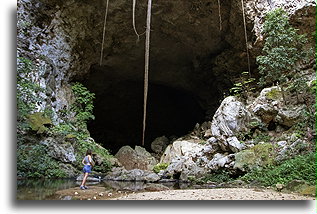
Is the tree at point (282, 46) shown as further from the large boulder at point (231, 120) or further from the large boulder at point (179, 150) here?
the large boulder at point (179, 150)

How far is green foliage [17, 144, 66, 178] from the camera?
4998mm

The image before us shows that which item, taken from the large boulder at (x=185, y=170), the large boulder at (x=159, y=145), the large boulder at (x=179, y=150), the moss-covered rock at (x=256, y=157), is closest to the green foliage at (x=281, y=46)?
the moss-covered rock at (x=256, y=157)

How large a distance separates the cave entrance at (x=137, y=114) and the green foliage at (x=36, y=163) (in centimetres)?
679

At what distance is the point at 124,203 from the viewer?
327cm

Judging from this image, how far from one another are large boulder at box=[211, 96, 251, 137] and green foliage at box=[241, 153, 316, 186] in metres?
1.73

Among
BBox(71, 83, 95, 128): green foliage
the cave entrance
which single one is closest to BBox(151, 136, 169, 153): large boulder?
the cave entrance

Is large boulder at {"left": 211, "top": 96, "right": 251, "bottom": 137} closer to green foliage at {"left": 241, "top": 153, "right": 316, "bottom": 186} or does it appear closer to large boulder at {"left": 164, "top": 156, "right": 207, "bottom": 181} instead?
large boulder at {"left": 164, "top": 156, "right": 207, "bottom": 181}

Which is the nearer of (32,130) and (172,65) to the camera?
(32,130)

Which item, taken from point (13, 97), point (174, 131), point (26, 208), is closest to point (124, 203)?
point (26, 208)

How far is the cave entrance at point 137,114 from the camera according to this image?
13055 mm

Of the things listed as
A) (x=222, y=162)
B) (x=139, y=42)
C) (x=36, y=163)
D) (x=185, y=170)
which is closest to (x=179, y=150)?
(x=185, y=170)

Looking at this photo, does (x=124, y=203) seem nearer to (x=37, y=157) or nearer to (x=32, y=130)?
(x=37, y=157)

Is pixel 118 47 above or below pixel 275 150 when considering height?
above

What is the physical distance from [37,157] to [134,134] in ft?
30.0
